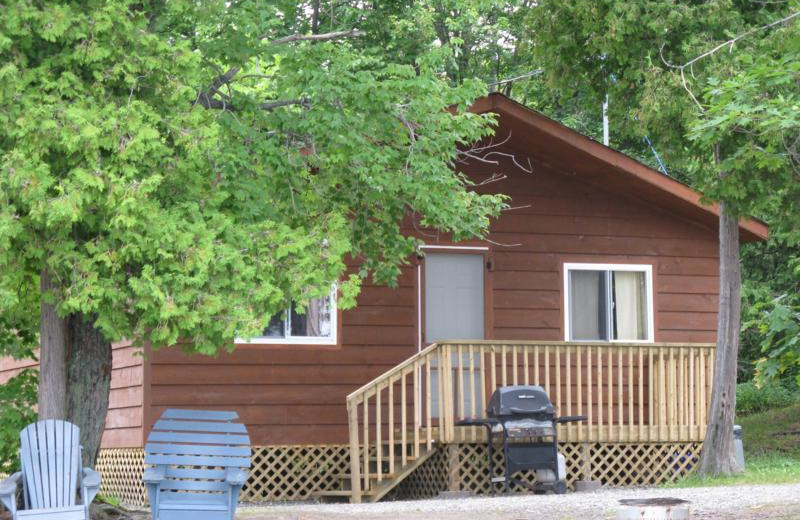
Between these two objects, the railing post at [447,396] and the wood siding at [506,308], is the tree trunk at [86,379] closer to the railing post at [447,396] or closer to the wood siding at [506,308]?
the wood siding at [506,308]

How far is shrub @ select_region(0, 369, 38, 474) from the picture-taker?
32.2 feet

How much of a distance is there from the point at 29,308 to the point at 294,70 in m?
2.97

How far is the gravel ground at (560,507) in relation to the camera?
984cm

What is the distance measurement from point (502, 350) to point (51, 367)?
216 inches

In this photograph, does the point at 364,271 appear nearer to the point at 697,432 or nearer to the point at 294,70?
the point at 294,70

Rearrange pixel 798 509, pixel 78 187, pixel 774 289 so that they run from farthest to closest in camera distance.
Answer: pixel 774 289
pixel 798 509
pixel 78 187

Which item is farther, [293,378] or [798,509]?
[293,378]

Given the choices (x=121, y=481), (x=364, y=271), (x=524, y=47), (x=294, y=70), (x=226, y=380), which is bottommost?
(x=121, y=481)

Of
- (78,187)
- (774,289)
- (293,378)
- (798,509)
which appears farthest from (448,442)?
(774,289)

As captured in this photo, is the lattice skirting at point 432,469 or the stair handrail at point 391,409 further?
the lattice skirting at point 432,469

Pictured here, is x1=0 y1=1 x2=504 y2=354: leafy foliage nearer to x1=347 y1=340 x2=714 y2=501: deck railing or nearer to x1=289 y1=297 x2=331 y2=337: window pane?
x1=347 y1=340 x2=714 y2=501: deck railing

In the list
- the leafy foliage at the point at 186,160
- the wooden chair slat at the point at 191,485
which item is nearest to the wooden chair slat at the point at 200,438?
the wooden chair slat at the point at 191,485

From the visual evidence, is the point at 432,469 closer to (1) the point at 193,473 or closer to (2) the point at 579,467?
(2) the point at 579,467

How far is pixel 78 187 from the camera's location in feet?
26.9
